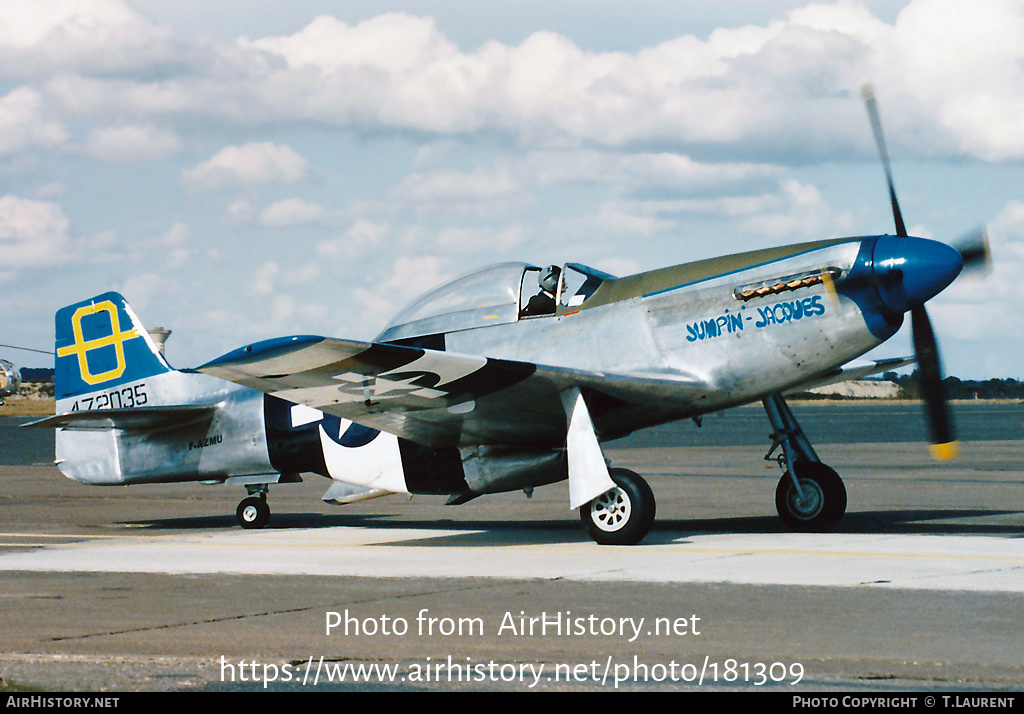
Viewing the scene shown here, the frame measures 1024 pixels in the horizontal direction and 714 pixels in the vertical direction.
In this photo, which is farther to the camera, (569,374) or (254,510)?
(254,510)

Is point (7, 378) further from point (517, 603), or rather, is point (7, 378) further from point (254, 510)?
point (517, 603)

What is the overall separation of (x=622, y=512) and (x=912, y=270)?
3.43m

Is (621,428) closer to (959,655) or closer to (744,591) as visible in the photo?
(744,591)

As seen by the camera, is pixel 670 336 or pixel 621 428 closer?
pixel 670 336

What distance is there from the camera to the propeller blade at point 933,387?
11.0 meters

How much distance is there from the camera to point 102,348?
14914mm

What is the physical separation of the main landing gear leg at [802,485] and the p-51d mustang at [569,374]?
20 mm

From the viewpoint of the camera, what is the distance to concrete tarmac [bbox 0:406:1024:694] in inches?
220

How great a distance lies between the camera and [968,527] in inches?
491

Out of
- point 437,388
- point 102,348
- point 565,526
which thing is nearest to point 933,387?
point 565,526

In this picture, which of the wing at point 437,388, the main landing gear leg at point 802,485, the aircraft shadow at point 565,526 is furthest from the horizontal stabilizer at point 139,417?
the main landing gear leg at point 802,485

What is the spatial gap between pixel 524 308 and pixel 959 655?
688 cm

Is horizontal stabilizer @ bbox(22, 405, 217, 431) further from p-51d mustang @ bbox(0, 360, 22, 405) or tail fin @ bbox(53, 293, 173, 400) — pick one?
p-51d mustang @ bbox(0, 360, 22, 405)
